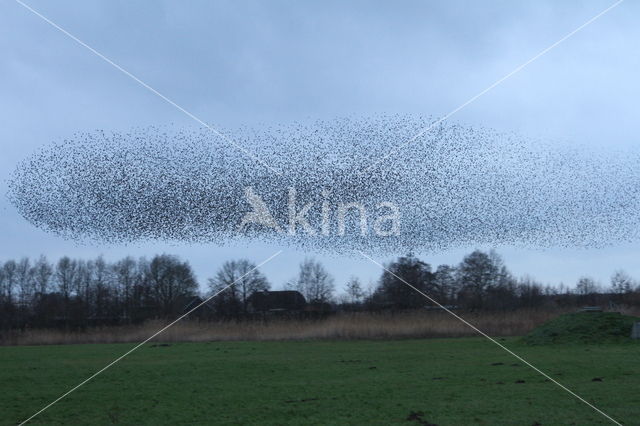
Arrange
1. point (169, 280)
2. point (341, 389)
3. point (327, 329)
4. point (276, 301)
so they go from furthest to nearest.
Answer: point (276, 301)
point (169, 280)
point (327, 329)
point (341, 389)

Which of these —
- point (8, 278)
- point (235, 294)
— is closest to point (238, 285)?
point (235, 294)

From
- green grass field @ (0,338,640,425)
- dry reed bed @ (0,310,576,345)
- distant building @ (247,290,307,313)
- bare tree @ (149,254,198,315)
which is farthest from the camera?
distant building @ (247,290,307,313)

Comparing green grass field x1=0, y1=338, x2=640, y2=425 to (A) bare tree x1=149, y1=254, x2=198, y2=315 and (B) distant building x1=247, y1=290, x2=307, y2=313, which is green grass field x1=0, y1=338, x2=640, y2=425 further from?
(B) distant building x1=247, y1=290, x2=307, y2=313

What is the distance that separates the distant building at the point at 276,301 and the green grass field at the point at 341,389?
2933 cm

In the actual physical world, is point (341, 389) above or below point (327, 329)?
above

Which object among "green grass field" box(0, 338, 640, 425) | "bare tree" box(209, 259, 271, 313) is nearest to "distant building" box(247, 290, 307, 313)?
"bare tree" box(209, 259, 271, 313)

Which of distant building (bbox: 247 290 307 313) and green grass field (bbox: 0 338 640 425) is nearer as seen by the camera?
green grass field (bbox: 0 338 640 425)

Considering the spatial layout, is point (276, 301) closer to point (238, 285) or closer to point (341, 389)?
point (238, 285)

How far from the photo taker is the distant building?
5516cm

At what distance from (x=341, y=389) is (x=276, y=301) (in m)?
44.1

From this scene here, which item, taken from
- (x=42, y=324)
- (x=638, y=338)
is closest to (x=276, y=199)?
(x=638, y=338)

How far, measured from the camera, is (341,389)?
15.3 metres

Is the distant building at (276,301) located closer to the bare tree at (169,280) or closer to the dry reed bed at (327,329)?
the bare tree at (169,280)

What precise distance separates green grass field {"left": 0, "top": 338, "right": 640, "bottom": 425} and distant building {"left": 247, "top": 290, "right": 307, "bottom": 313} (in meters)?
29.3
